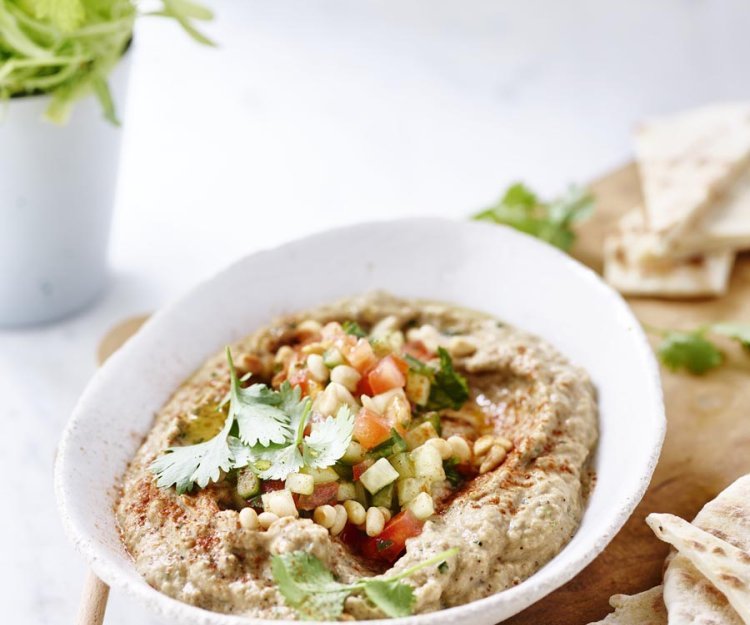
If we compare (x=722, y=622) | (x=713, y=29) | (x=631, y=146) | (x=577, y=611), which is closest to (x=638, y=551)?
(x=577, y=611)

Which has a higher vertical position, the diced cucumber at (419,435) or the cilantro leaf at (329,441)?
the cilantro leaf at (329,441)

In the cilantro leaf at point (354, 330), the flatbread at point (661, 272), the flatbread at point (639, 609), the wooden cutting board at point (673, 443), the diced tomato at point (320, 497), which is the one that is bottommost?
the wooden cutting board at point (673, 443)

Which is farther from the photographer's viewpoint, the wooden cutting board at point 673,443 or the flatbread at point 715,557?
the wooden cutting board at point 673,443

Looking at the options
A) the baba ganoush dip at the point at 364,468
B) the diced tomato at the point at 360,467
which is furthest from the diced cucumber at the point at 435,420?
the diced tomato at the point at 360,467

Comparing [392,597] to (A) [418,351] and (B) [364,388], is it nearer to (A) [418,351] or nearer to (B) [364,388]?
(B) [364,388]

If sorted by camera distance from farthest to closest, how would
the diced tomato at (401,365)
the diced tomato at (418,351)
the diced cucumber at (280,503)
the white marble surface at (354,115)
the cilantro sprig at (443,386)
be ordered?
the white marble surface at (354,115)
the diced tomato at (418,351)
the cilantro sprig at (443,386)
the diced tomato at (401,365)
the diced cucumber at (280,503)

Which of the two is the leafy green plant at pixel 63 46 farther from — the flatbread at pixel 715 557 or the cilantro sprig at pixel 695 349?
the flatbread at pixel 715 557

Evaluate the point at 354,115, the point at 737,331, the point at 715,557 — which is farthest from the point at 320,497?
the point at 354,115

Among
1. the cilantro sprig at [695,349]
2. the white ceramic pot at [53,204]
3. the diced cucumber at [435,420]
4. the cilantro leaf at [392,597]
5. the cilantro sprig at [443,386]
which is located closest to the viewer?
the cilantro leaf at [392,597]
